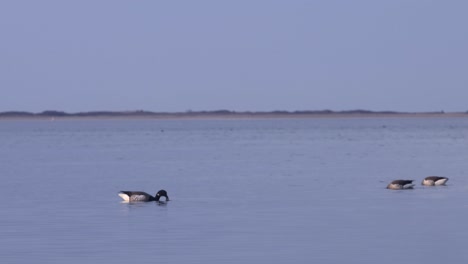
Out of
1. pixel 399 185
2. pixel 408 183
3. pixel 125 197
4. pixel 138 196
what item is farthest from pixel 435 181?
pixel 125 197

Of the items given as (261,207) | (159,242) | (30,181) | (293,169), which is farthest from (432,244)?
(293,169)

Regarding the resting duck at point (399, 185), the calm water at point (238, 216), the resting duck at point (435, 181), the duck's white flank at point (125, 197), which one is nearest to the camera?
the calm water at point (238, 216)

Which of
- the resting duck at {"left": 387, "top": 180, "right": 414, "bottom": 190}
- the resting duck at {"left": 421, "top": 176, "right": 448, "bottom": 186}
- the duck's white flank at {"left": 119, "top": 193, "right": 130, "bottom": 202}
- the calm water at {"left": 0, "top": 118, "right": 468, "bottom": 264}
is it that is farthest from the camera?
the resting duck at {"left": 421, "top": 176, "right": 448, "bottom": 186}

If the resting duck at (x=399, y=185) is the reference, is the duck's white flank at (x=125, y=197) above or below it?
below

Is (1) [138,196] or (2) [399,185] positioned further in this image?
(2) [399,185]

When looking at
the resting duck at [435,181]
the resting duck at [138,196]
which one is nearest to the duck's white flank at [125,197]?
the resting duck at [138,196]

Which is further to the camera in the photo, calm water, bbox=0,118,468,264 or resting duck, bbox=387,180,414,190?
resting duck, bbox=387,180,414,190

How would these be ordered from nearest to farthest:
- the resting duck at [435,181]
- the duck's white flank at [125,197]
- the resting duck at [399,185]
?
1. the duck's white flank at [125,197]
2. the resting duck at [399,185]
3. the resting duck at [435,181]

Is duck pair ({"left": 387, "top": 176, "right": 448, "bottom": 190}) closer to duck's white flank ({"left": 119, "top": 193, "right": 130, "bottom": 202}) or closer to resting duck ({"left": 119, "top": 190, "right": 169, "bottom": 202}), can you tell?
resting duck ({"left": 119, "top": 190, "right": 169, "bottom": 202})

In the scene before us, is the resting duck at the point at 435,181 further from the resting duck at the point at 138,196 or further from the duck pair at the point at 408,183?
the resting duck at the point at 138,196

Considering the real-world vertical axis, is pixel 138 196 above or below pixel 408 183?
below

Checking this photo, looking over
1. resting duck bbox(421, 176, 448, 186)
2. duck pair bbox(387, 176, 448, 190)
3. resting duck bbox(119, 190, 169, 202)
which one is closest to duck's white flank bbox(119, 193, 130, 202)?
resting duck bbox(119, 190, 169, 202)

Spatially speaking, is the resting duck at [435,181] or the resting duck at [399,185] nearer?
the resting duck at [399,185]

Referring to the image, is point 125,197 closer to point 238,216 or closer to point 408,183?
point 238,216
